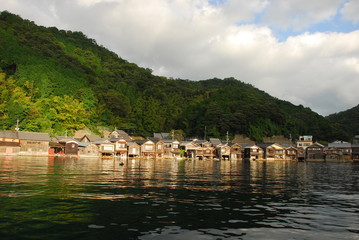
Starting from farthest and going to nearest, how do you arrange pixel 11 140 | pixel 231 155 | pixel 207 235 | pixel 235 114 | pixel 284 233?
pixel 235 114, pixel 231 155, pixel 11 140, pixel 284 233, pixel 207 235

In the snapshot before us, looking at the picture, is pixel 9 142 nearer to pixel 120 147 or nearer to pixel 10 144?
pixel 10 144

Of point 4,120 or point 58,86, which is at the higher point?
point 58,86

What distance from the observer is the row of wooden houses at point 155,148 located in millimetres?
62938

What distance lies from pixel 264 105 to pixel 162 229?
109 metres

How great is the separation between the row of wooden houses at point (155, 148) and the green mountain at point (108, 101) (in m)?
7.37

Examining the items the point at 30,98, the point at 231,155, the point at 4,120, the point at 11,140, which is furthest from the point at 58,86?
the point at 231,155

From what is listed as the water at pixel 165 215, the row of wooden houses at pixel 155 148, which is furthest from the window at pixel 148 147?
the water at pixel 165 215

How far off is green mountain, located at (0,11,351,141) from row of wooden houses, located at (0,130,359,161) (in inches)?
290

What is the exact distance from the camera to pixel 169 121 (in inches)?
4478

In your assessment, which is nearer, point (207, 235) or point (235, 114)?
point (207, 235)

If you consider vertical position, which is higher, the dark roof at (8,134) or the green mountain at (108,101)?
the green mountain at (108,101)

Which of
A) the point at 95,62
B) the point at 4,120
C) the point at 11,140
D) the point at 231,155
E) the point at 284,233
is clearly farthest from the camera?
the point at 95,62

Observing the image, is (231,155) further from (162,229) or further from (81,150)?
(162,229)

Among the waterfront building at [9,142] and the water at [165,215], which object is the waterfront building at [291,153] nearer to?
the waterfront building at [9,142]
